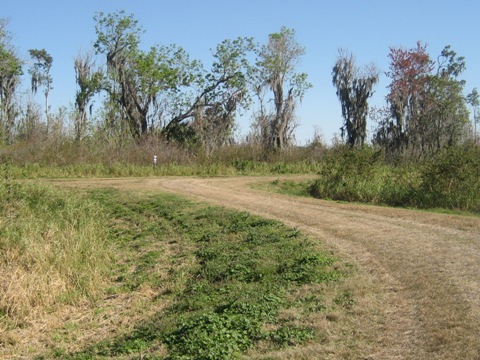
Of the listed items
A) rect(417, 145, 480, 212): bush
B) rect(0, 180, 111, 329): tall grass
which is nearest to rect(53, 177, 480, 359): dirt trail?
rect(417, 145, 480, 212): bush

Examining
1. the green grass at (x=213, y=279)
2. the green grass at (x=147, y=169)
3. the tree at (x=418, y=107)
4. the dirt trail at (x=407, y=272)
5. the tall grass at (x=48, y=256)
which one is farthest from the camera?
the tree at (x=418, y=107)

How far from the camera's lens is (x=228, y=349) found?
5969mm

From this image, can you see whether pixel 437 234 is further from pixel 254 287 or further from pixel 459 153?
pixel 459 153

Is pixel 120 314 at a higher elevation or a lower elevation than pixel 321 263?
lower

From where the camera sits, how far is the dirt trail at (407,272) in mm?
5445

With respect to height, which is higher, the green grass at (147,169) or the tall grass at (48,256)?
the green grass at (147,169)

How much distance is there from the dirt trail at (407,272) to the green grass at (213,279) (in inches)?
25.2

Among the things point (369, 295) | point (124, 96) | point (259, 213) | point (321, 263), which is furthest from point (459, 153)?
point (124, 96)

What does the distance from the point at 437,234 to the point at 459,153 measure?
853 cm

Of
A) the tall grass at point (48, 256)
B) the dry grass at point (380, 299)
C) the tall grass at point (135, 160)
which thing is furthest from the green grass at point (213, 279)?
the tall grass at point (135, 160)

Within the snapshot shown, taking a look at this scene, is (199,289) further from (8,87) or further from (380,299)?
(8,87)

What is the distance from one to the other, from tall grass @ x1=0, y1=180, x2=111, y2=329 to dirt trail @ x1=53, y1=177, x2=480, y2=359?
4.46 metres

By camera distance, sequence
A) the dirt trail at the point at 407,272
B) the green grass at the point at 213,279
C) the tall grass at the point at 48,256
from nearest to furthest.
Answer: the dirt trail at the point at 407,272
the green grass at the point at 213,279
the tall grass at the point at 48,256

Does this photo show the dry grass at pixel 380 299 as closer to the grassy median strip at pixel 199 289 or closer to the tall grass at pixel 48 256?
the grassy median strip at pixel 199 289
